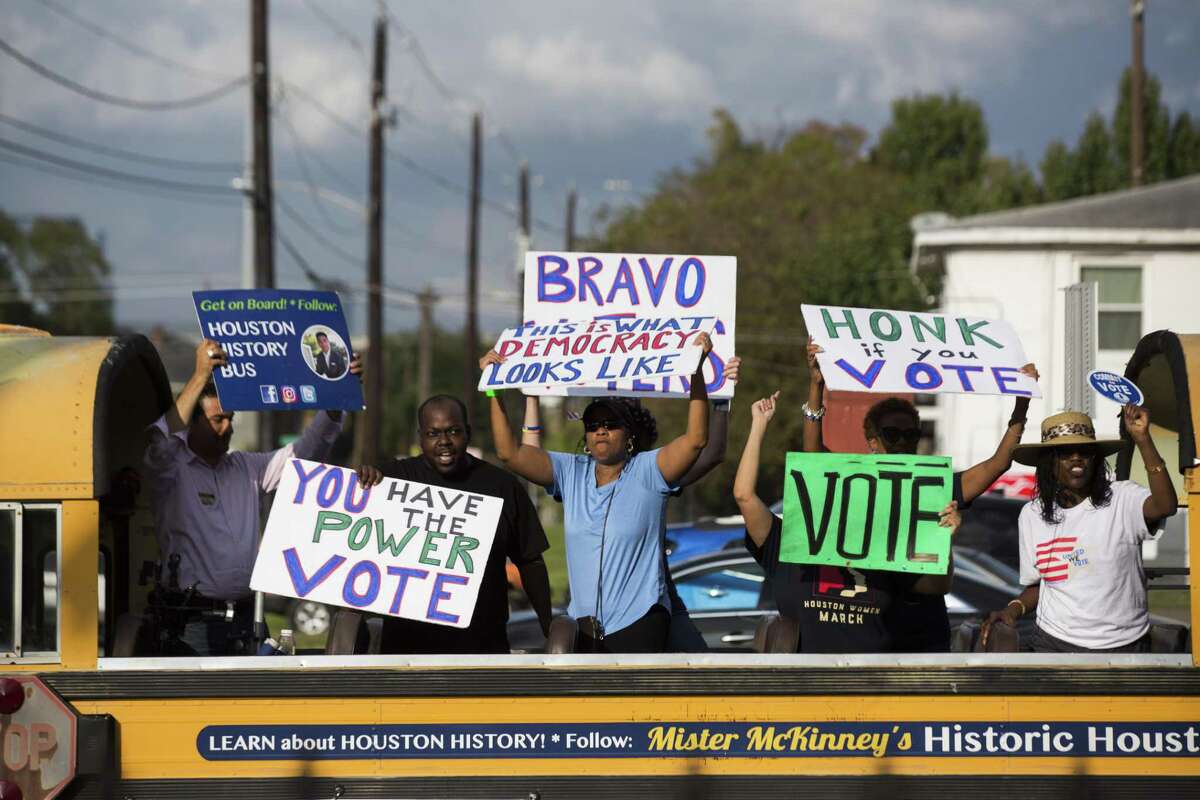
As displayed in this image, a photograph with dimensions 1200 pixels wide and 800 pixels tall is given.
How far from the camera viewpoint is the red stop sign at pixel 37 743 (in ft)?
14.6

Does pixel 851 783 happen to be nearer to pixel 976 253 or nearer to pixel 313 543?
pixel 313 543

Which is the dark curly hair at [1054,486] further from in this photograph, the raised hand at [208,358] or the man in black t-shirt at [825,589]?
the raised hand at [208,358]

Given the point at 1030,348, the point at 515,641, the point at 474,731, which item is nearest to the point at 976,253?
the point at 1030,348

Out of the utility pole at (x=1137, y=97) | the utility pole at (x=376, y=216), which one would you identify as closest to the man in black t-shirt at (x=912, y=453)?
the utility pole at (x=376, y=216)

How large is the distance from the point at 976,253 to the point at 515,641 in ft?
46.6

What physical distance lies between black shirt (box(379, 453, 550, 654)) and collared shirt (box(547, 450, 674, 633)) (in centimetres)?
25

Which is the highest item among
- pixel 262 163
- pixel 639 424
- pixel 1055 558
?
pixel 262 163

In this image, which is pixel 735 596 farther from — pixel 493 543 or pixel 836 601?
pixel 493 543

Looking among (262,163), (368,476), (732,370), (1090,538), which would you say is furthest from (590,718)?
(262,163)

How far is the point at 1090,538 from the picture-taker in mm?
4891

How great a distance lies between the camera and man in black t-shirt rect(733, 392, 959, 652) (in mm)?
5000

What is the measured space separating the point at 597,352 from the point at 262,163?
15511 mm

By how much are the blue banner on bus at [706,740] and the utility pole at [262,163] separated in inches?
599

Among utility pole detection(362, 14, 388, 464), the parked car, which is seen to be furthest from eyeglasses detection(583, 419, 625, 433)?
utility pole detection(362, 14, 388, 464)
